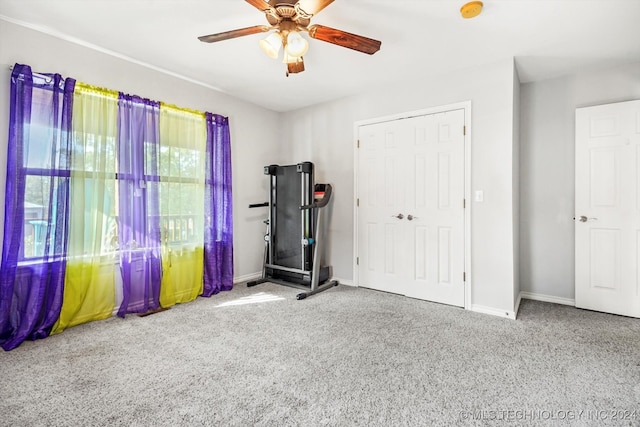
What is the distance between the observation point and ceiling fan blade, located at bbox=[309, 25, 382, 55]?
214 centimetres

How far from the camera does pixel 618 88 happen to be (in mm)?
3154

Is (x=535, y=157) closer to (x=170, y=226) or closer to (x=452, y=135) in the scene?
(x=452, y=135)

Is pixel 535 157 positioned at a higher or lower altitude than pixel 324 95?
lower

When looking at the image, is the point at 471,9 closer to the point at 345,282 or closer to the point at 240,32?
the point at 240,32

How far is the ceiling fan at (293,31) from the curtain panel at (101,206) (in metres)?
1.45

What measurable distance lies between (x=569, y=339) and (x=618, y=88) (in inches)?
101

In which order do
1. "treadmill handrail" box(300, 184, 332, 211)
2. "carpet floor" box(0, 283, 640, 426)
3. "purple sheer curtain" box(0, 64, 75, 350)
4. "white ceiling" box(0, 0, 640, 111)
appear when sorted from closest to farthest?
"carpet floor" box(0, 283, 640, 426) < "white ceiling" box(0, 0, 640, 111) < "purple sheer curtain" box(0, 64, 75, 350) < "treadmill handrail" box(300, 184, 332, 211)

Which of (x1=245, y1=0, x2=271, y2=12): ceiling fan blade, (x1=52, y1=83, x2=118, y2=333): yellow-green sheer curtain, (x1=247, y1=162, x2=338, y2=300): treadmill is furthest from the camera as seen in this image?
(x1=247, y1=162, x2=338, y2=300): treadmill

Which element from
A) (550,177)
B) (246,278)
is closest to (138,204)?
(246,278)

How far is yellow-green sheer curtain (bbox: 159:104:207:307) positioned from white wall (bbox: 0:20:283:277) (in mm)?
295

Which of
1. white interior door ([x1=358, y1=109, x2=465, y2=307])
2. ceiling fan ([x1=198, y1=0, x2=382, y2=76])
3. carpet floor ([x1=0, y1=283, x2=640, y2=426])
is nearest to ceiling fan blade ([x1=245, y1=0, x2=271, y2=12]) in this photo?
ceiling fan ([x1=198, y1=0, x2=382, y2=76])

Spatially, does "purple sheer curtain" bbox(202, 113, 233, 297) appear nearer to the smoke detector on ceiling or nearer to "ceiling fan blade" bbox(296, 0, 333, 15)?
"ceiling fan blade" bbox(296, 0, 333, 15)

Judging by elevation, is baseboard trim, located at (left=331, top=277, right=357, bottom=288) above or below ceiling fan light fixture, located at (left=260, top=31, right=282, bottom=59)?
below

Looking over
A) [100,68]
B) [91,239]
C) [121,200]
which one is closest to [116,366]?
[91,239]
